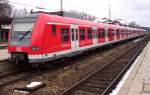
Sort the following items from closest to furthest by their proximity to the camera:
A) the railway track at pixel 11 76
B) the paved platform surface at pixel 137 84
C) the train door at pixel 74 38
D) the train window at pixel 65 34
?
the paved platform surface at pixel 137 84 → the railway track at pixel 11 76 → the train window at pixel 65 34 → the train door at pixel 74 38

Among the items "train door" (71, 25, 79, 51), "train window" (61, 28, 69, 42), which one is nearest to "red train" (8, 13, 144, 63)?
"train window" (61, 28, 69, 42)

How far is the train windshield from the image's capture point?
13.1 meters

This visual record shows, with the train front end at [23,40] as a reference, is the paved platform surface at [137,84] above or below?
below

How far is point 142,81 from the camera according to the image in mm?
10594

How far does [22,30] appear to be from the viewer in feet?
44.3

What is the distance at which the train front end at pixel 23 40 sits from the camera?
12695 mm

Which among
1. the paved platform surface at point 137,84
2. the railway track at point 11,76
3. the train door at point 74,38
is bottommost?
the railway track at point 11,76

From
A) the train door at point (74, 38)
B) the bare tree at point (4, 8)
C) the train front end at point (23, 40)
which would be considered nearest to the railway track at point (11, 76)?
the train front end at point (23, 40)

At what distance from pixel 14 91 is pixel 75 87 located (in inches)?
83.9

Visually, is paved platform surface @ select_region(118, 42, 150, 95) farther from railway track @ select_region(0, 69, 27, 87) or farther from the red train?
railway track @ select_region(0, 69, 27, 87)

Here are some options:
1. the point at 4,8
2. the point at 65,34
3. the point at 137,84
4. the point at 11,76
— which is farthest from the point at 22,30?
the point at 4,8

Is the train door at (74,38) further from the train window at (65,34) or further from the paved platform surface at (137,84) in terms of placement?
the paved platform surface at (137,84)

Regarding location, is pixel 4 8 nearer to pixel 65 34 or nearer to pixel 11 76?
pixel 65 34

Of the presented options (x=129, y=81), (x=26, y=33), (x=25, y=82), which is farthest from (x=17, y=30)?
(x=129, y=81)
